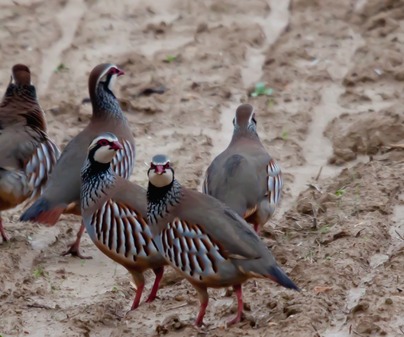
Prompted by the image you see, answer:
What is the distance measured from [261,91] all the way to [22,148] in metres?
2.76

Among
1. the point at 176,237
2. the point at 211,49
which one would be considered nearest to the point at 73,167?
the point at 176,237

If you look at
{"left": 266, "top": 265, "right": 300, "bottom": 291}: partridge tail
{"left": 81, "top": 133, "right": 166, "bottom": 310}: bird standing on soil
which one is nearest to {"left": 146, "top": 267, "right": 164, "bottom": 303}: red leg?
{"left": 81, "top": 133, "right": 166, "bottom": 310}: bird standing on soil

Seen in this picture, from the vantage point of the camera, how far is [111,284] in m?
7.71

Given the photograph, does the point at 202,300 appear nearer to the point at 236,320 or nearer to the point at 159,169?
the point at 236,320

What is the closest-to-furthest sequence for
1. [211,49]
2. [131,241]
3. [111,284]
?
1. [131,241]
2. [111,284]
3. [211,49]

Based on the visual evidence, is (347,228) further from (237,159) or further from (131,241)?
(131,241)

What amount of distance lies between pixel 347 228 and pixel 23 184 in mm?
2303

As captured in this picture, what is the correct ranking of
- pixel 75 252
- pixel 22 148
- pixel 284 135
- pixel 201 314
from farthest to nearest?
pixel 284 135 → pixel 22 148 → pixel 75 252 → pixel 201 314

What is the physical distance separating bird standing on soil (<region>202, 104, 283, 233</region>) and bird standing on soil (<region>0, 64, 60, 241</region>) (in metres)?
1.36

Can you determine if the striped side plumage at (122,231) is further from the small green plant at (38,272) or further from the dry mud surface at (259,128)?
the small green plant at (38,272)

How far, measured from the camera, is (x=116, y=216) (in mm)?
7332

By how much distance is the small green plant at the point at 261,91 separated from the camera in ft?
34.2

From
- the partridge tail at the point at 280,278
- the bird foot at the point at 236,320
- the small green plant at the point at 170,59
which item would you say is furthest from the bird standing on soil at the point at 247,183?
the small green plant at the point at 170,59

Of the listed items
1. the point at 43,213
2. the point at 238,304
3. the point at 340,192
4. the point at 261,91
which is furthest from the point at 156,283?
the point at 261,91
